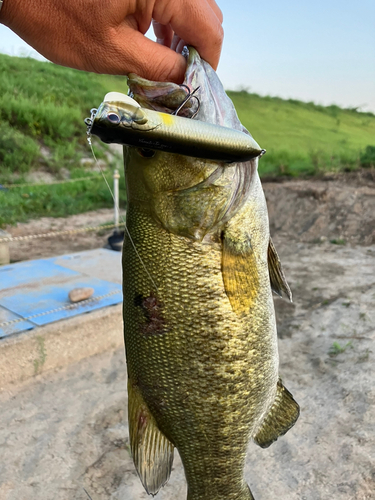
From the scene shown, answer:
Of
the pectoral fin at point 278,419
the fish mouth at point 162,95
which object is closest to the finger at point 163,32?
the fish mouth at point 162,95

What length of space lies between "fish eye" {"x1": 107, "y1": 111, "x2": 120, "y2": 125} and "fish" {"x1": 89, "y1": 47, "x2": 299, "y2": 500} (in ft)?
1.38

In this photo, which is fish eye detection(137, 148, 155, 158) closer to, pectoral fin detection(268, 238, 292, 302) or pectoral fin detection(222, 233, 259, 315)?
pectoral fin detection(222, 233, 259, 315)

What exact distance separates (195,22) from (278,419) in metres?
1.54

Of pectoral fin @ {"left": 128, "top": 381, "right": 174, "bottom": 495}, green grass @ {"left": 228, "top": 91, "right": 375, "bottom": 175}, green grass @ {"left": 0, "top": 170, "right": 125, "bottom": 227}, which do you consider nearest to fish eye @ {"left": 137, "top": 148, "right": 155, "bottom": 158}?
pectoral fin @ {"left": 128, "top": 381, "right": 174, "bottom": 495}

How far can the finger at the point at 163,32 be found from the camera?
5.10 feet

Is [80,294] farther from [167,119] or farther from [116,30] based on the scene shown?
[167,119]

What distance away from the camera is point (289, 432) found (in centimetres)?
320

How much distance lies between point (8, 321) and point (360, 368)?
3.38 m

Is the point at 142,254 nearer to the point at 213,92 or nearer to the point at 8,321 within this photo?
the point at 213,92

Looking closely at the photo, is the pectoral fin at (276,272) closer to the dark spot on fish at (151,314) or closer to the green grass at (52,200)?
the dark spot on fish at (151,314)

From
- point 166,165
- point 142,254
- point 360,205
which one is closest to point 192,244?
point 142,254

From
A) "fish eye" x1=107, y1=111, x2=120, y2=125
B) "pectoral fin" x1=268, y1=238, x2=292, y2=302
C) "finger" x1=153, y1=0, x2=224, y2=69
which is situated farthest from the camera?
"pectoral fin" x1=268, y1=238, x2=292, y2=302

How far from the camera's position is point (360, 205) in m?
9.16

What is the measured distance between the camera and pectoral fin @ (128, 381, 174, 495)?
1.48 meters
